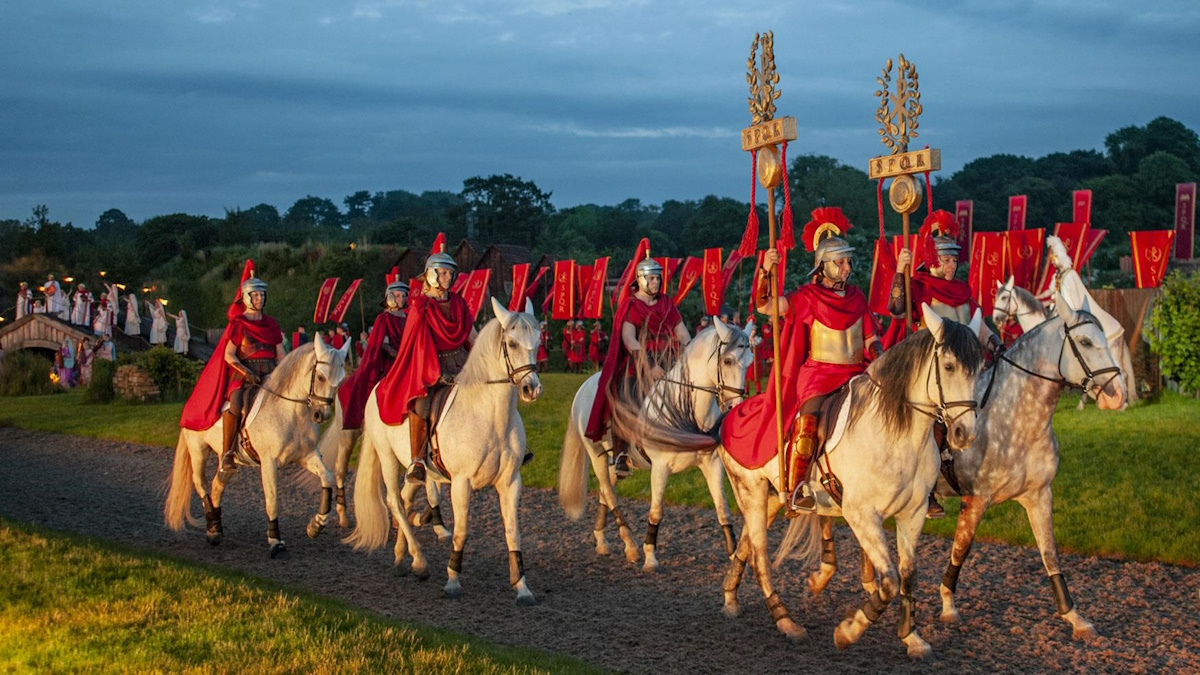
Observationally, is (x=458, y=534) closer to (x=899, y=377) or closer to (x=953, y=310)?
(x=899, y=377)

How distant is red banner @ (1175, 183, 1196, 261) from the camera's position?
3328cm

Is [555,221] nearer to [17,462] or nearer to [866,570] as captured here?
[17,462]

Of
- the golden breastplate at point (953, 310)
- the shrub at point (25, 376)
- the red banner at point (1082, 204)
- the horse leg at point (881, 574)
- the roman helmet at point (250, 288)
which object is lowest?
the shrub at point (25, 376)

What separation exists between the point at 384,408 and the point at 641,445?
223cm

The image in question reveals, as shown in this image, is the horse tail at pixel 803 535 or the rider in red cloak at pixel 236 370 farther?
the rider in red cloak at pixel 236 370

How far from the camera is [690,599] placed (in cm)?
861

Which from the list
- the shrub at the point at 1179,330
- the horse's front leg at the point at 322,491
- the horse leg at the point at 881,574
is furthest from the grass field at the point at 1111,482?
the horse's front leg at the point at 322,491

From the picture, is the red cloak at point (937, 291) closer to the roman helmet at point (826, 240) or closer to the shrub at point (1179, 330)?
the roman helmet at point (826, 240)

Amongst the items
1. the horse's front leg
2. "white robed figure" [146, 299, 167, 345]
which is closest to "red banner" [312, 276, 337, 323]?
"white robed figure" [146, 299, 167, 345]

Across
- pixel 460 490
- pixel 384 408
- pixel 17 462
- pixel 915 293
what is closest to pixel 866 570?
pixel 915 293

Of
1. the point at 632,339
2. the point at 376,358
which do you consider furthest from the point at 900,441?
the point at 376,358

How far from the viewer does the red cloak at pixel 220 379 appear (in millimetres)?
11289

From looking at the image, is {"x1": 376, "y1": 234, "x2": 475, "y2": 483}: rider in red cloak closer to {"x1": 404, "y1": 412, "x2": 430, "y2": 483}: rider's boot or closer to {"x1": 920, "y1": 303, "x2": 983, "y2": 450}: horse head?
{"x1": 404, "y1": 412, "x2": 430, "y2": 483}: rider's boot

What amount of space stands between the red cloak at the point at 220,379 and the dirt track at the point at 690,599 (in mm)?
1296
